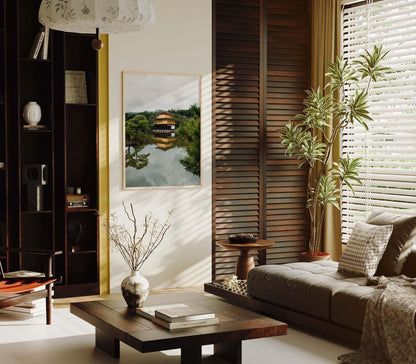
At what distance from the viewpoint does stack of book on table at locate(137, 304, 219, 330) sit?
383 centimetres

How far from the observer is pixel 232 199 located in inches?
271

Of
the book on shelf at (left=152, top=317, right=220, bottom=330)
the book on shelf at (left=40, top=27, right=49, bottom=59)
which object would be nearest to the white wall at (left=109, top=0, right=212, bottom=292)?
the book on shelf at (left=40, top=27, right=49, bottom=59)

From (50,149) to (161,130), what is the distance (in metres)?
1.07

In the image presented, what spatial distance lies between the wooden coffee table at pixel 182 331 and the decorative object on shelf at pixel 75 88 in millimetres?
2312

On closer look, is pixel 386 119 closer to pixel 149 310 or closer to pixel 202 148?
pixel 202 148

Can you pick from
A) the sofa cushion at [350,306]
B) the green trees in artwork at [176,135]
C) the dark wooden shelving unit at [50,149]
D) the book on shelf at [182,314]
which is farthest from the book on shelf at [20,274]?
the sofa cushion at [350,306]

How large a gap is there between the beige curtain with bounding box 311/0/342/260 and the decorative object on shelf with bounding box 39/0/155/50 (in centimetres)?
359

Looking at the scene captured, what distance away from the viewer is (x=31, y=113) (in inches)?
234

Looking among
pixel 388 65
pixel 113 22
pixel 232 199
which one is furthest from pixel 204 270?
pixel 113 22

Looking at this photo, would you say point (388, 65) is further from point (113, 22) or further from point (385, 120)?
point (113, 22)

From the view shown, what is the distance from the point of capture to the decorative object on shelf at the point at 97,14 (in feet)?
11.5

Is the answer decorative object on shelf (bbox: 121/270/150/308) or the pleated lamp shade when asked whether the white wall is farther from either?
the pleated lamp shade

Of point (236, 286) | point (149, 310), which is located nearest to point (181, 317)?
point (149, 310)

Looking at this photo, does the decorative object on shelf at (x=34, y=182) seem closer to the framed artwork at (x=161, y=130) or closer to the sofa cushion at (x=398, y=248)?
the framed artwork at (x=161, y=130)
